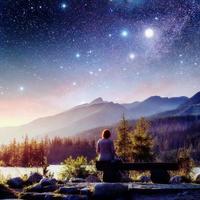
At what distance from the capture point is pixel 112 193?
962 centimetres

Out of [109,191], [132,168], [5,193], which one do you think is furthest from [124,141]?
[109,191]

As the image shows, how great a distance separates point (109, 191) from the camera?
9.66m

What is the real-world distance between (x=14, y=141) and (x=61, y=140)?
46753 millimetres

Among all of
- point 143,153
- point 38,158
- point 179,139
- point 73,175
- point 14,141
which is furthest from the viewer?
point 179,139

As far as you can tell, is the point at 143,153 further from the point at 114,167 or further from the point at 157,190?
the point at 157,190

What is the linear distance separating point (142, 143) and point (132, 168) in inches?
1048

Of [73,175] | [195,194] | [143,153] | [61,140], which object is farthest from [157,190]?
[61,140]

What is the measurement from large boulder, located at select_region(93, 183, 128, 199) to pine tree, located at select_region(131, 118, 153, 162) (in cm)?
2922

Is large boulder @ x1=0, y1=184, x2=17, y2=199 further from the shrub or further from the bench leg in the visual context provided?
the shrub

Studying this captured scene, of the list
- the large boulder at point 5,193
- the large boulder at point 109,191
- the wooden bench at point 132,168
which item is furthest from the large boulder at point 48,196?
the wooden bench at point 132,168

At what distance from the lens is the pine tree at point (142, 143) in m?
39.1

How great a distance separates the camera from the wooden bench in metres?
13.3

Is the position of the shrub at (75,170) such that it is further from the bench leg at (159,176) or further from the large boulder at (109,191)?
the large boulder at (109,191)

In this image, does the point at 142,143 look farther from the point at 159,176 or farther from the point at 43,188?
the point at 43,188
